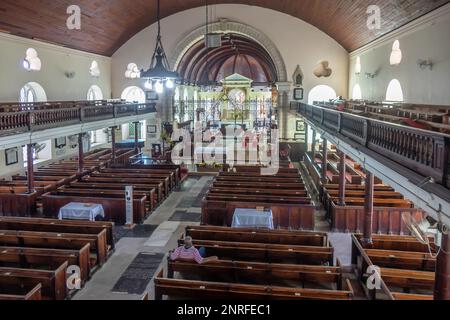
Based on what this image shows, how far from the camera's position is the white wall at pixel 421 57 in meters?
12.3

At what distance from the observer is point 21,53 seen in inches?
712

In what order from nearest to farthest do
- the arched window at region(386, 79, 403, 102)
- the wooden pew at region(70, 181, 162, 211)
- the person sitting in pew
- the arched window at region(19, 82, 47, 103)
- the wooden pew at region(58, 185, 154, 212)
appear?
the person sitting in pew, the wooden pew at region(58, 185, 154, 212), the wooden pew at region(70, 181, 162, 211), the arched window at region(386, 79, 403, 102), the arched window at region(19, 82, 47, 103)

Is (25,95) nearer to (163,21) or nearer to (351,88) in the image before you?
(163,21)

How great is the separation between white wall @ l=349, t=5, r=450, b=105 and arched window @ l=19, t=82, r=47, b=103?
15.7 meters

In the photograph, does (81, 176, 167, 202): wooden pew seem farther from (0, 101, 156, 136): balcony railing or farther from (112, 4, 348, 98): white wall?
(112, 4, 348, 98): white wall

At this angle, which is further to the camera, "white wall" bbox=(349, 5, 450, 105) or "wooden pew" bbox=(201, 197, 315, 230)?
"wooden pew" bbox=(201, 197, 315, 230)

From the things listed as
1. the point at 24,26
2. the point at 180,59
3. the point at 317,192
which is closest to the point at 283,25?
the point at 180,59

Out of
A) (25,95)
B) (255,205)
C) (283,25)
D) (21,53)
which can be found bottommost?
(255,205)

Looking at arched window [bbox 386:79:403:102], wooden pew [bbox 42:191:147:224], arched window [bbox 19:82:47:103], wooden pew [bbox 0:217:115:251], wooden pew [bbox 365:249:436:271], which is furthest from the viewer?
arched window [bbox 19:82:47:103]

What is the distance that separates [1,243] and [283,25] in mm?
21003

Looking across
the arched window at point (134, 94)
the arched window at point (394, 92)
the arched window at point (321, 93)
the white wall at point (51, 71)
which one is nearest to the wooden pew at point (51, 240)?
the white wall at point (51, 71)

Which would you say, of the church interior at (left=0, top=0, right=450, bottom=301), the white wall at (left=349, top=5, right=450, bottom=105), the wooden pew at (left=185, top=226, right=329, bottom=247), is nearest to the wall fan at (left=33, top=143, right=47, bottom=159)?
the church interior at (left=0, top=0, right=450, bottom=301)

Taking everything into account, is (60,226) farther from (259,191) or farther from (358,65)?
(358,65)

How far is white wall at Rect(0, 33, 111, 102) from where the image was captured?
1712cm
